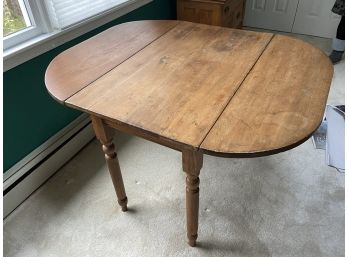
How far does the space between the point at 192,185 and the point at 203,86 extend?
350mm

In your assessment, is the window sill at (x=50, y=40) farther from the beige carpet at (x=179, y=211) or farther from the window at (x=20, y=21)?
the beige carpet at (x=179, y=211)

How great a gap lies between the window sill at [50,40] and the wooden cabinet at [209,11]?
70 cm

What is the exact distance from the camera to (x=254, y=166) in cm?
161

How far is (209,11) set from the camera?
2.26 meters

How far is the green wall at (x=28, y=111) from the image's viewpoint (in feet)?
4.34

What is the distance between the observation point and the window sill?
4.11ft

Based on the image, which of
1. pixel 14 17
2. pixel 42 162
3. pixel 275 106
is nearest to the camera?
pixel 275 106

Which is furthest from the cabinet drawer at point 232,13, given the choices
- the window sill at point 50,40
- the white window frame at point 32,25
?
the white window frame at point 32,25

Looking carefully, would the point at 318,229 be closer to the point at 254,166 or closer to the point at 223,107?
the point at 254,166

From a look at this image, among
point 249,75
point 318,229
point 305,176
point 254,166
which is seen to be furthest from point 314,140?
point 249,75

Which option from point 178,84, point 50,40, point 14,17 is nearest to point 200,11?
point 50,40

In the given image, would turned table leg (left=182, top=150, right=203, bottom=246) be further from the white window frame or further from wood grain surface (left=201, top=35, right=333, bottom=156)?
the white window frame

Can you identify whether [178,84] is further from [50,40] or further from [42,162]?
[42,162]

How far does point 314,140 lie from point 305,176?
34cm
